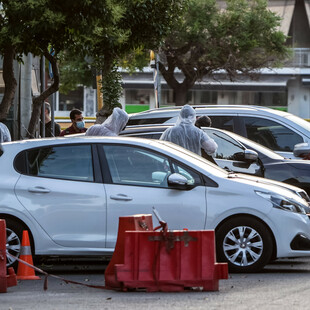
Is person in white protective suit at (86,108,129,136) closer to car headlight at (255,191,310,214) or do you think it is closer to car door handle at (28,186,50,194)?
car door handle at (28,186,50,194)

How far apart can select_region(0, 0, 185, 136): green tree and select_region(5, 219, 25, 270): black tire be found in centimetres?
502

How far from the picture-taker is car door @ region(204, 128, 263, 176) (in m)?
14.1

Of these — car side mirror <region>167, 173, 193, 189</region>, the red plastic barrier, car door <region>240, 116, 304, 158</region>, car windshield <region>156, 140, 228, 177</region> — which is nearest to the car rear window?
car door <region>240, 116, 304, 158</region>

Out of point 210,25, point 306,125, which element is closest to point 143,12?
point 306,125

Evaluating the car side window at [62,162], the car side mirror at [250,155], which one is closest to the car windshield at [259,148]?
the car side mirror at [250,155]

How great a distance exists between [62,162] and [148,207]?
106cm

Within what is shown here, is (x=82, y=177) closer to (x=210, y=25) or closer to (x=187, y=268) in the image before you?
(x=187, y=268)

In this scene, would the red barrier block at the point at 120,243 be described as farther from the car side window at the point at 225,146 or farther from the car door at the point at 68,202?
the car side window at the point at 225,146

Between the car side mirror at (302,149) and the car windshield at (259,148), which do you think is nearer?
the car windshield at (259,148)

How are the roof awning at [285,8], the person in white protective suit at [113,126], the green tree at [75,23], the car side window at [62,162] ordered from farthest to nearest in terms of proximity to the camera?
the roof awning at [285,8], the green tree at [75,23], the person in white protective suit at [113,126], the car side window at [62,162]

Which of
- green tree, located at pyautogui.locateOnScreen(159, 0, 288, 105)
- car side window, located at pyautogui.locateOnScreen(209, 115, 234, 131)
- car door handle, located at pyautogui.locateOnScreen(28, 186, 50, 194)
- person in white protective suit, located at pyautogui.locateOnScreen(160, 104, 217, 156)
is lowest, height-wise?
car door handle, located at pyautogui.locateOnScreen(28, 186, 50, 194)

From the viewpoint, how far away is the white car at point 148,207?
35.5ft

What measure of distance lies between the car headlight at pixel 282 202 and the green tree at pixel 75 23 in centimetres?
528

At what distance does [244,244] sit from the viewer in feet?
35.6
